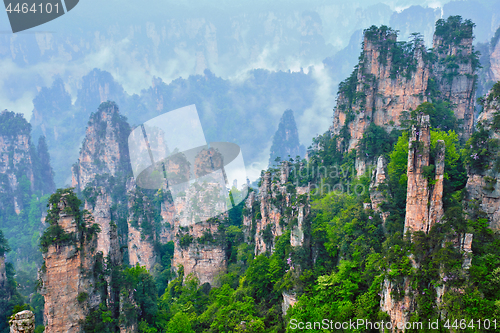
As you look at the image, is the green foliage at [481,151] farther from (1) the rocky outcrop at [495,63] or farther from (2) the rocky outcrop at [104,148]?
(2) the rocky outcrop at [104,148]

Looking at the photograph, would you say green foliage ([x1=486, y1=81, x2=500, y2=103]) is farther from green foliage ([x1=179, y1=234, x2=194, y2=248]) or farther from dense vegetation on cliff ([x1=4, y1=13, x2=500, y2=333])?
green foliage ([x1=179, y1=234, x2=194, y2=248])

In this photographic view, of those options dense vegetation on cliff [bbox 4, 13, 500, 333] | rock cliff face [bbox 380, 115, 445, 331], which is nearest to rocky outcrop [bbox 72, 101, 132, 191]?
dense vegetation on cliff [bbox 4, 13, 500, 333]

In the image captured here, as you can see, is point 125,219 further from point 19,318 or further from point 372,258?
point 19,318

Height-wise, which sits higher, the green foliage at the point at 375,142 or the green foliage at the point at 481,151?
the green foliage at the point at 375,142

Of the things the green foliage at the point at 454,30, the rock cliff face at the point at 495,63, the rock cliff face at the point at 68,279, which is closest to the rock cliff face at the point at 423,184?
the rock cliff face at the point at 68,279

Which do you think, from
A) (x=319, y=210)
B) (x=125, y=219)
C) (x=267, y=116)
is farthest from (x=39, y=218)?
(x=267, y=116)
